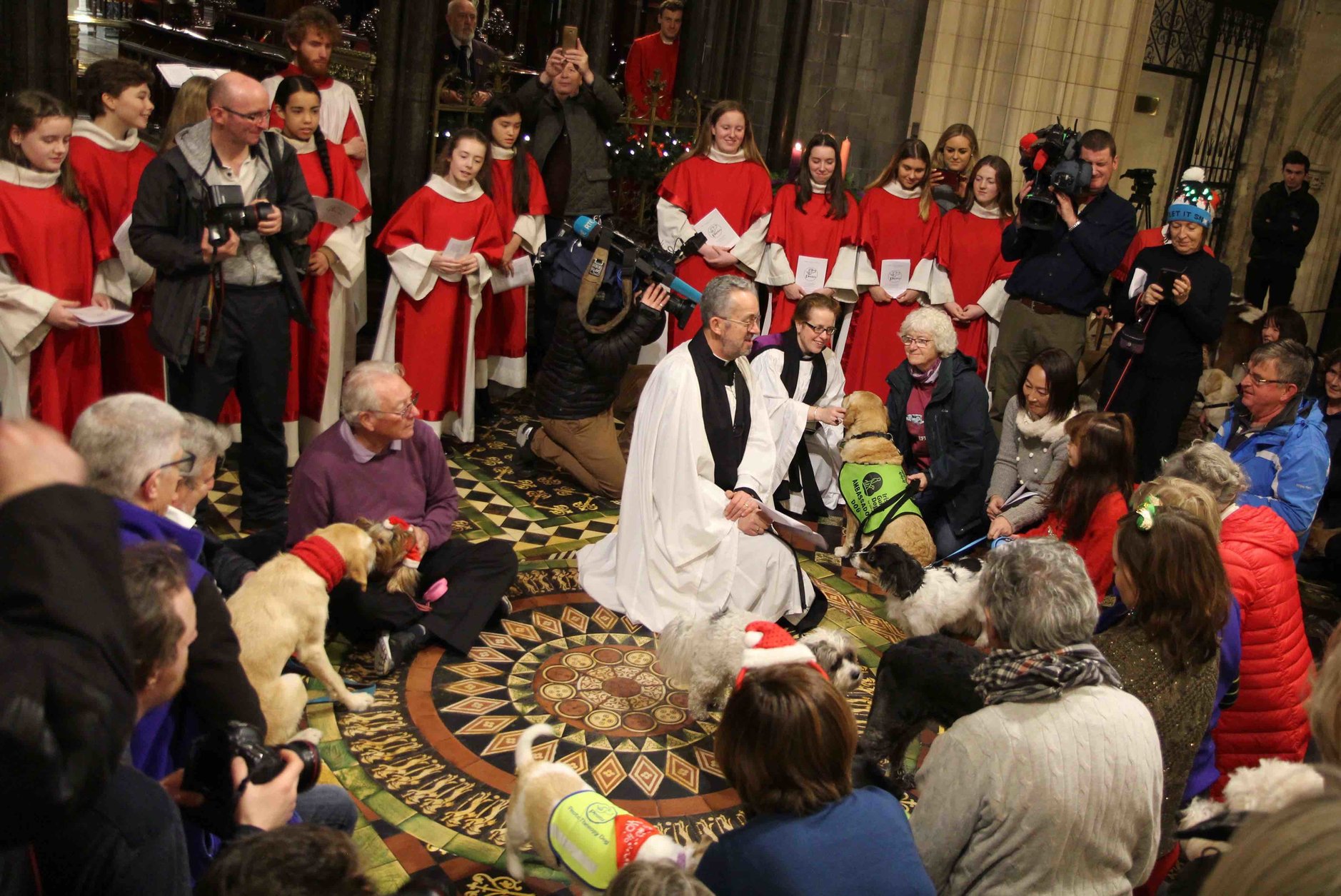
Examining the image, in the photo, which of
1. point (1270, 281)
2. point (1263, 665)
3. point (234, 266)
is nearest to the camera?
point (1263, 665)

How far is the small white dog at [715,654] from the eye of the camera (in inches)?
146

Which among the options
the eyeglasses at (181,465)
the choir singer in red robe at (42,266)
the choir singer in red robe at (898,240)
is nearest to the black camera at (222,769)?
the eyeglasses at (181,465)

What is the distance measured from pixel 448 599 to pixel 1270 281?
867 cm

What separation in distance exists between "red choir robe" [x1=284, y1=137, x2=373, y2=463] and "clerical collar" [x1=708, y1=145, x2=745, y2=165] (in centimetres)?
207

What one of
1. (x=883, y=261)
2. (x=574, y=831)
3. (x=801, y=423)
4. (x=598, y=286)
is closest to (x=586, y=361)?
(x=598, y=286)

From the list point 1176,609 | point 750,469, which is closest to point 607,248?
point 750,469

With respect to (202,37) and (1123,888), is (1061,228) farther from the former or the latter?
(202,37)

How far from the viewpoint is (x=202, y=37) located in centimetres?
809

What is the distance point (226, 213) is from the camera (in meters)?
4.62

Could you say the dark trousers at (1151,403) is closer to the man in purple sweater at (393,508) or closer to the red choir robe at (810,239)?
the red choir robe at (810,239)

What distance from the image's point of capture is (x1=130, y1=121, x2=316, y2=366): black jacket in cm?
461

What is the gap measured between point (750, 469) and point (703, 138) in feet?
9.18

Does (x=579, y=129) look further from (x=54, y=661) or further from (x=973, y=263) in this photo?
(x=54, y=661)

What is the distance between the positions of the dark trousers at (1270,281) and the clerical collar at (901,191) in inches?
183
